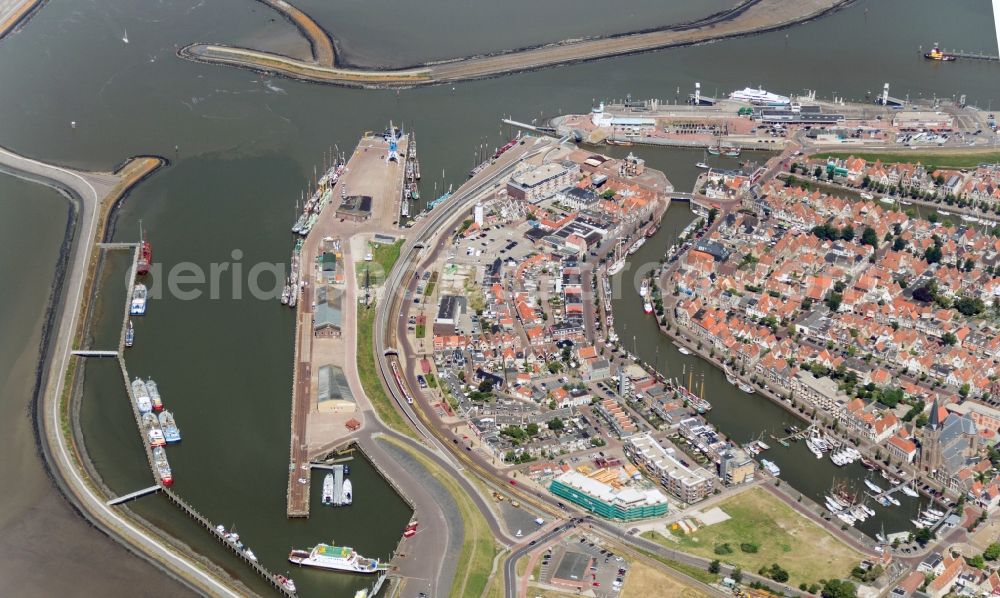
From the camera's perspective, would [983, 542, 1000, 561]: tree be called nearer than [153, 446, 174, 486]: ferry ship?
Yes

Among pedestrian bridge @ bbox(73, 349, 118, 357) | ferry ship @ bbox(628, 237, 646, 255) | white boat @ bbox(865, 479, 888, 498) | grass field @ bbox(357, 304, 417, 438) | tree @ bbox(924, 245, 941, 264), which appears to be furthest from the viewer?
ferry ship @ bbox(628, 237, 646, 255)

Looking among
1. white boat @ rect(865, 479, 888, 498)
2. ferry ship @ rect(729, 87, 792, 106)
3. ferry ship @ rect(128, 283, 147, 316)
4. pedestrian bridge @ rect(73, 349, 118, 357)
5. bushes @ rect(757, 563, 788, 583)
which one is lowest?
bushes @ rect(757, 563, 788, 583)

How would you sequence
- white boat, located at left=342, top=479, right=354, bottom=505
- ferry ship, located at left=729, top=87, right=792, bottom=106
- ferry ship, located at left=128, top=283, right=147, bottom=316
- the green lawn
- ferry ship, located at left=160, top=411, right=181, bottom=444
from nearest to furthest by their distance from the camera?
white boat, located at left=342, top=479, right=354, bottom=505, ferry ship, located at left=160, top=411, right=181, bottom=444, ferry ship, located at left=128, top=283, right=147, bottom=316, the green lawn, ferry ship, located at left=729, top=87, right=792, bottom=106

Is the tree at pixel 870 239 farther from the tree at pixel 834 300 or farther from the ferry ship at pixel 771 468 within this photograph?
the ferry ship at pixel 771 468

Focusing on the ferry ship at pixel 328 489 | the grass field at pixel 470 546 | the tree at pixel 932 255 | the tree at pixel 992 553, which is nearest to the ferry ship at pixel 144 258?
the ferry ship at pixel 328 489

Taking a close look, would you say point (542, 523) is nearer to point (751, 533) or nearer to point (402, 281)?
point (751, 533)

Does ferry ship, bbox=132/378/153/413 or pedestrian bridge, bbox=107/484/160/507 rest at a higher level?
ferry ship, bbox=132/378/153/413

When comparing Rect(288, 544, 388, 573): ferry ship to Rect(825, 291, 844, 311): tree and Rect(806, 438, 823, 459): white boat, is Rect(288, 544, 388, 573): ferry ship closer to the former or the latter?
Rect(806, 438, 823, 459): white boat

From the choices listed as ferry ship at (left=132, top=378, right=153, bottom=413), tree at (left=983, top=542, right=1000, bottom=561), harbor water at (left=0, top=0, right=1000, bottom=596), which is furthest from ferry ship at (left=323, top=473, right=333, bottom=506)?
tree at (left=983, top=542, right=1000, bottom=561)
